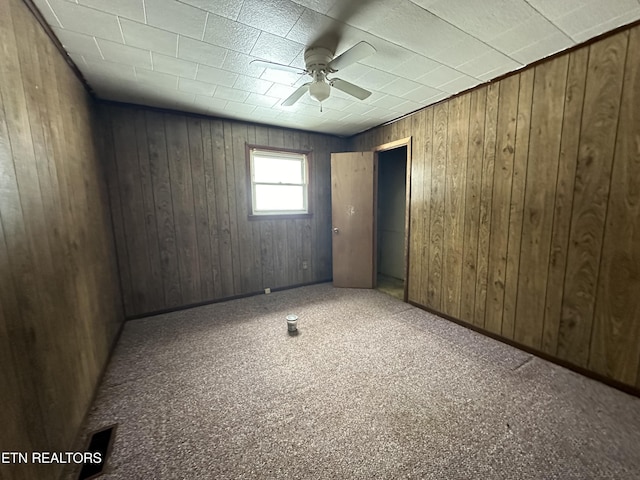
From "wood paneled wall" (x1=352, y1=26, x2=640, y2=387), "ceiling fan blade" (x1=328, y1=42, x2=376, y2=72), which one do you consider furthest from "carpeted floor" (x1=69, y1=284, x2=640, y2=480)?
"ceiling fan blade" (x1=328, y1=42, x2=376, y2=72)

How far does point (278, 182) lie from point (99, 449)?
10.5 ft

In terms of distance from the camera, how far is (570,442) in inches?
51.9

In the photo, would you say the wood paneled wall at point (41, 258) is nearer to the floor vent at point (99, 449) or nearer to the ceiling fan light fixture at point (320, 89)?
the floor vent at point (99, 449)

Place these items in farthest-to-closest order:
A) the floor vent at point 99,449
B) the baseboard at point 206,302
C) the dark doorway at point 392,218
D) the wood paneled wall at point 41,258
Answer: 1. the dark doorway at point 392,218
2. the baseboard at point 206,302
3. the floor vent at point 99,449
4. the wood paneled wall at point 41,258

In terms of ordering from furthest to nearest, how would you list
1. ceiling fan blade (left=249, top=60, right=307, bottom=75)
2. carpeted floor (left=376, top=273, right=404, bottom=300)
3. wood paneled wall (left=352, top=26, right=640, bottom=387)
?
carpeted floor (left=376, top=273, right=404, bottom=300)
ceiling fan blade (left=249, top=60, right=307, bottom=75)
wood paneled wall (left=352, top=26, right=640, bottom=387)

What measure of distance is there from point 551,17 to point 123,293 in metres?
4.33

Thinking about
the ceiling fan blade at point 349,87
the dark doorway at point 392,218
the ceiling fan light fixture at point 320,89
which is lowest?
the dark doorway at point 392,218

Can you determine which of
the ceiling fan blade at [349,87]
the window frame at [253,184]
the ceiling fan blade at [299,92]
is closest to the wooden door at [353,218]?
the window frame at [253,184]

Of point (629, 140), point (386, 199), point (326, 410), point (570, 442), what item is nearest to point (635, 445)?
point (570, 442)

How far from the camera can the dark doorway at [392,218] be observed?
430 centimetres

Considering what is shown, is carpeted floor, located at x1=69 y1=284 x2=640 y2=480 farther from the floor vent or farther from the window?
the window

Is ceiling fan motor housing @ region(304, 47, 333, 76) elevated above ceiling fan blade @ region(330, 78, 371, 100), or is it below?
above

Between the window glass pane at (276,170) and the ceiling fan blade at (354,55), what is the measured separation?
2021 mm

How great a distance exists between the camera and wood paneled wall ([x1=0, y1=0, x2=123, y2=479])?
3.22 ft
